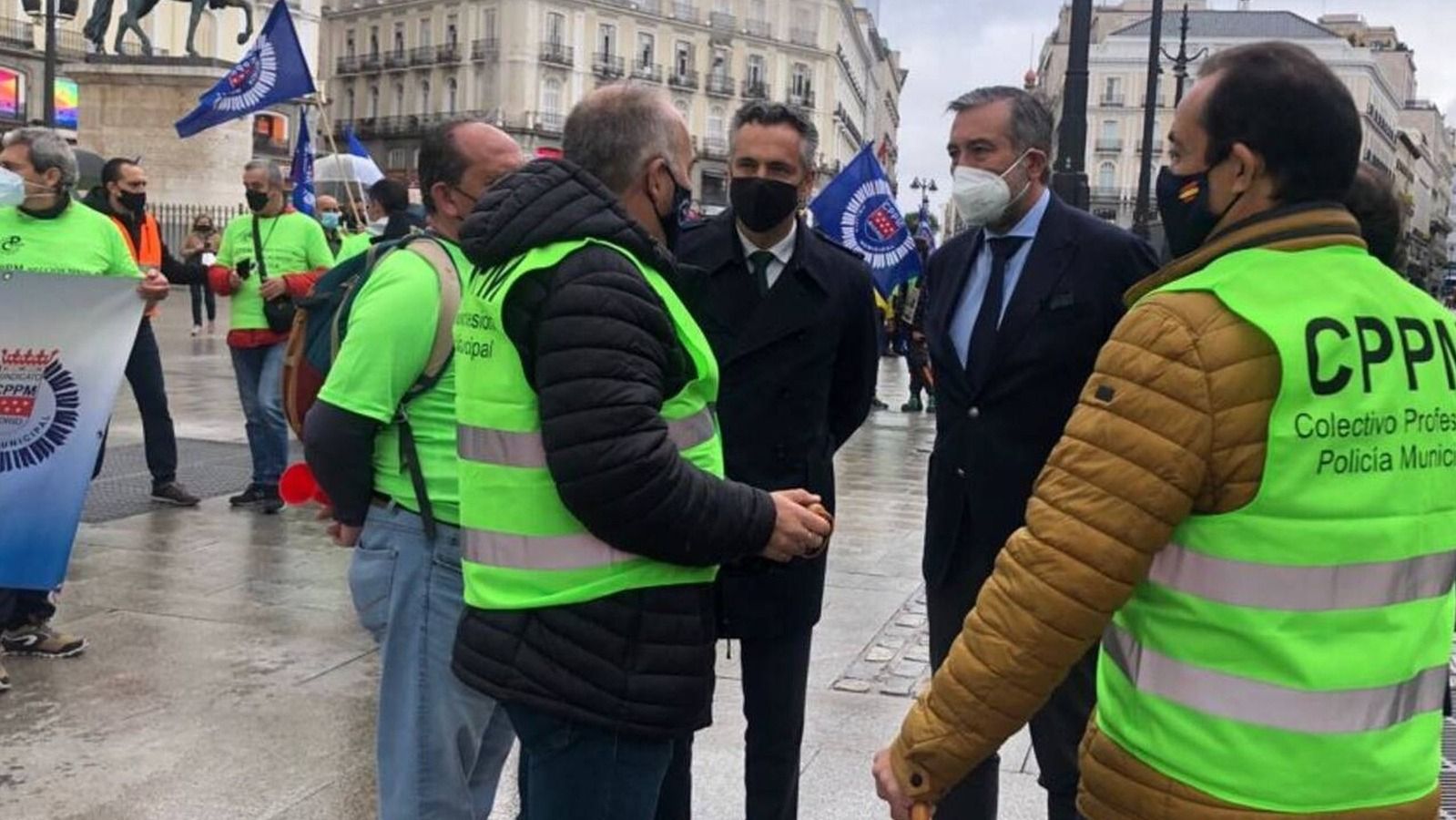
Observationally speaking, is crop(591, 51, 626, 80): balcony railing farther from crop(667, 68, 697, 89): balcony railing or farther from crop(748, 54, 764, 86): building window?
crop(748, 54, 764, 86): building window

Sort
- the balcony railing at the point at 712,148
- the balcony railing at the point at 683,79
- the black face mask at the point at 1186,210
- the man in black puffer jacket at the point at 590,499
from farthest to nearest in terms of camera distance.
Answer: the balcony railing at the point at 683,79, the balcony railing at the point at 712,148, the man in black puffer jacket at the point at 590,499, the black face mask at the point at 1186,210

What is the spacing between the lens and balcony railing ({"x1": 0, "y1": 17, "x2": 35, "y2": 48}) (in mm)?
51472

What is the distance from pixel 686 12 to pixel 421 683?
8629 cm

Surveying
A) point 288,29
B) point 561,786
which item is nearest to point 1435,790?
point 561,786

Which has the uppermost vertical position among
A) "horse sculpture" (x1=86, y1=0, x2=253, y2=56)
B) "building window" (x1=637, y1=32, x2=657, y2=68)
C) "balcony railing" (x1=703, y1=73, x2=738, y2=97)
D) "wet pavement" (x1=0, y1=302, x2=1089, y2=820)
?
"building window" (x1=637, y1=32, x2=657, y2=68)

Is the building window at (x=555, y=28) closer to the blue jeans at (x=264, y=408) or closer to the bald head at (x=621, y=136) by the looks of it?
the blue jeans at (x=264, y=408)

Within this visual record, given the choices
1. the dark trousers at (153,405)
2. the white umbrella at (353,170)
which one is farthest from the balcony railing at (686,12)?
the dark trousers at (153,405)

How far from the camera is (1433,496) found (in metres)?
2.05

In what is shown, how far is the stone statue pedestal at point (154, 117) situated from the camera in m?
23.8

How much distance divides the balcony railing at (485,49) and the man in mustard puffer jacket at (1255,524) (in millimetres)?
80330

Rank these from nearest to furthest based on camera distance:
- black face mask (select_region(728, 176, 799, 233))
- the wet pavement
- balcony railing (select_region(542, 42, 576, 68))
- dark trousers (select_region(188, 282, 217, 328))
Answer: black face mask (select_region(728, 176, 799, 233))
the wet pavement
dark trousers (select_region(188, 282, 217, 328))
balcony railing (select_region(542, 42, 576, 68))

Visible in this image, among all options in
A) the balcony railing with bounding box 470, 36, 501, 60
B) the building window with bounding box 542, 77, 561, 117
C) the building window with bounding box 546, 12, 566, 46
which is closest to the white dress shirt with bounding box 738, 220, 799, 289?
the building window with bounding box 542, 77, 561, 117

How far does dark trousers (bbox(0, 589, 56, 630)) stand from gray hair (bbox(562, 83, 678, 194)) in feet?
12.3

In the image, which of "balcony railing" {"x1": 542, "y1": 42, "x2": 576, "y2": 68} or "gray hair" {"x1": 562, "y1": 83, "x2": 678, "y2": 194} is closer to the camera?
"gray hair" {"x1": 562, "y1": 83, "x2": 678, "y2": 194}
